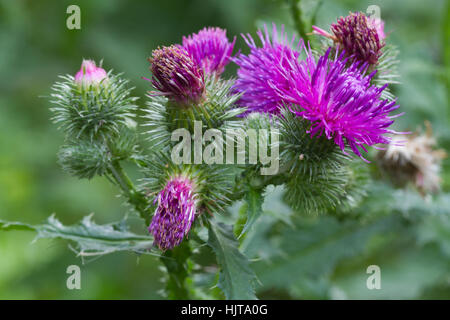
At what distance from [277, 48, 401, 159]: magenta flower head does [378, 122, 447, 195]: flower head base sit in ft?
3.96

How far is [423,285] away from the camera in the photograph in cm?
455

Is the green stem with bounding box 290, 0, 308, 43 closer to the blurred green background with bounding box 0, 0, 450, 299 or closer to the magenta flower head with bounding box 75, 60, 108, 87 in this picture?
the blurred green background with bounding box 0, 0, 450, 299

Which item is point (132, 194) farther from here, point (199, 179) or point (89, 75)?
point (89, 75)

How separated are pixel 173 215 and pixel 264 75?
1.01 m

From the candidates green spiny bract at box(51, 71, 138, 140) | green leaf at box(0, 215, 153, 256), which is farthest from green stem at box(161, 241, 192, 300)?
green spiny bract at box(51, 71, 138, 140)

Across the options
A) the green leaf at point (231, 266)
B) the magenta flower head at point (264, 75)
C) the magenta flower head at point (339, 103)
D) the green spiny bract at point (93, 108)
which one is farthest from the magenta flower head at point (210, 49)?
the green leaf at point (231, 266)

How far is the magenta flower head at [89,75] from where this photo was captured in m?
3.05

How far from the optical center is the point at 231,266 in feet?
8.34

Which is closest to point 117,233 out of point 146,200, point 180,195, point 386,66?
point 146,200

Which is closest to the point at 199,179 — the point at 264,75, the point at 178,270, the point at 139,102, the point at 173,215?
the point at 173,215

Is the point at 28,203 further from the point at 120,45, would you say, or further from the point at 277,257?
the point at 277,257

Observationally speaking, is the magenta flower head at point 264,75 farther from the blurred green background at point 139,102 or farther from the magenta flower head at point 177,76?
the blurred green background at point 139,102

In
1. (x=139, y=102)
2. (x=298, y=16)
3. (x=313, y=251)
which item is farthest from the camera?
(x=139, y=102)

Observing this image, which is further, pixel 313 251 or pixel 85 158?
pixel 313 251
